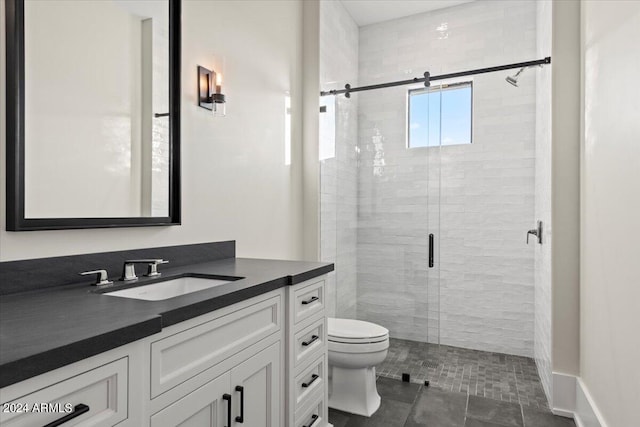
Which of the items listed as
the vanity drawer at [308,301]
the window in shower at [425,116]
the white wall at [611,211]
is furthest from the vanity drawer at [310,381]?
the window in shower at [425,116]

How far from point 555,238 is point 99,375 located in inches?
94.0

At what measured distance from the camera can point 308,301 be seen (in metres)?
1.73

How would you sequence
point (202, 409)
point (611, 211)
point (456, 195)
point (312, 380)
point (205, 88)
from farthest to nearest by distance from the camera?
point (456, 195)
point (205, 88)
point (312, 380)
point (611, 211)
point (202, 409)

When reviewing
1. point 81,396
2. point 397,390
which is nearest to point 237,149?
point 81,396

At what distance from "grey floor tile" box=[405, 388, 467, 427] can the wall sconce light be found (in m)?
1.98

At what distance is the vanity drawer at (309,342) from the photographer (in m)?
1.63

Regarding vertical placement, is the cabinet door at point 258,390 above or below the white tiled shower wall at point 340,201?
below

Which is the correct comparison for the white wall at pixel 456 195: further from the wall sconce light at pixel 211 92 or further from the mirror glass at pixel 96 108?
the mirror glass at pixel 96 108

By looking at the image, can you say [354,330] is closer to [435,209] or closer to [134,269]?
[435,209]

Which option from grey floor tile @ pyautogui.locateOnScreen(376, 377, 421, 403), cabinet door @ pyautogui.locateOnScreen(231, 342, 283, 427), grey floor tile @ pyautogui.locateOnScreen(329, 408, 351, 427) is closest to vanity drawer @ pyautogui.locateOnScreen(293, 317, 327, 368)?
cabinet door @ pyautogui.locateOnScreen(231, 342, 283, 427)

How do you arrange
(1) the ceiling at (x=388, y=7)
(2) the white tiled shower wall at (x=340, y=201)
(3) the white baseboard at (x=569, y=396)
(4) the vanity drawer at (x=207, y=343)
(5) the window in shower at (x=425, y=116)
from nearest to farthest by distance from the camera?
(4) the vanity drawer at (x=207, y=343), (3) the white baseboard at (x=569, y=396), (5) the window in shower at (x=425, y=116), (2) the white tiled shower wall at (x=340, y=201), (1) the ceiling at (x=388, y=7)

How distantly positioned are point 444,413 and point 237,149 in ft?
6.34

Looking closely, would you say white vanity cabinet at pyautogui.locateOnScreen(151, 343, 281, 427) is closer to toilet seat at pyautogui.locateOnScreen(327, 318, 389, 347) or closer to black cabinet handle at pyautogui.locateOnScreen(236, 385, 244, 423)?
black cabinet handle at pyautogui.locateOnScreen(236, 385, 244, 423)

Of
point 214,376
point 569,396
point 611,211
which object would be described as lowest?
point 569,396
